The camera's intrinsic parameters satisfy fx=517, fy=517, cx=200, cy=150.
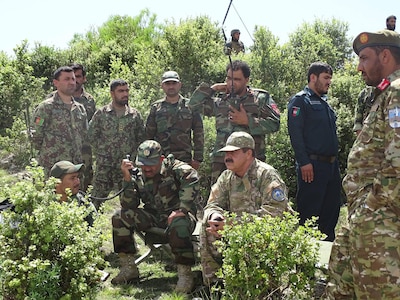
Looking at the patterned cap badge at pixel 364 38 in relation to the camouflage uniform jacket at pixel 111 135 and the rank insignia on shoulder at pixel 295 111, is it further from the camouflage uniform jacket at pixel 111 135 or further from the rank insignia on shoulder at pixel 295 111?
the camouflage uniform jacket at pixel 111 135

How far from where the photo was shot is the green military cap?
2.97m

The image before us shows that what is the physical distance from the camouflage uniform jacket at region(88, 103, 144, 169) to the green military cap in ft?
13.3

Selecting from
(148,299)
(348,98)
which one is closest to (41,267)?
(148,299)

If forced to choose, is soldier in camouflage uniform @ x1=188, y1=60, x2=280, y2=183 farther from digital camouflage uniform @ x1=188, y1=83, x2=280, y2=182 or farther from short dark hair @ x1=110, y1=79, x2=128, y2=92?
short dark hair @ x1=110, y1=79, x2=128, y2=92

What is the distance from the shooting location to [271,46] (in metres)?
10.2

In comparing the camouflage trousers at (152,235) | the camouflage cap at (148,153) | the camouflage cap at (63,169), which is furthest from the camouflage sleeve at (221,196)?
the camouflage cap at (63,169)

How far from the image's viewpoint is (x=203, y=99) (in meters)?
6.25

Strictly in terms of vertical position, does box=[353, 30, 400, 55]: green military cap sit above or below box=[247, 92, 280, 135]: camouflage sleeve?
above

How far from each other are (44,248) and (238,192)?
1761 mm

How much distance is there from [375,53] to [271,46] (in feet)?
24.0

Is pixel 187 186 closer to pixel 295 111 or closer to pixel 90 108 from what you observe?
pixel 295 111

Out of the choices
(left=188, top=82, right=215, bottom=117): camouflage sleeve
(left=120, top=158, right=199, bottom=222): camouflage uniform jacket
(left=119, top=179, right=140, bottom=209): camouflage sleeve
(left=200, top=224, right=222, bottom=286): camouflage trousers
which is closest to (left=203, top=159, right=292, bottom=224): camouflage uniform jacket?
(left=200, top=224, right=222, bottom=286): camouflage trousers

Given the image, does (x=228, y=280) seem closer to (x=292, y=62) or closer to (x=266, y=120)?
(x=266, y=120)

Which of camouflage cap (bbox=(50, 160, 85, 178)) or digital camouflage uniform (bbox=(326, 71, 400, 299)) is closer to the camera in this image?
digital camouflage uniform (bbox=(326, 71, 400, 299))
